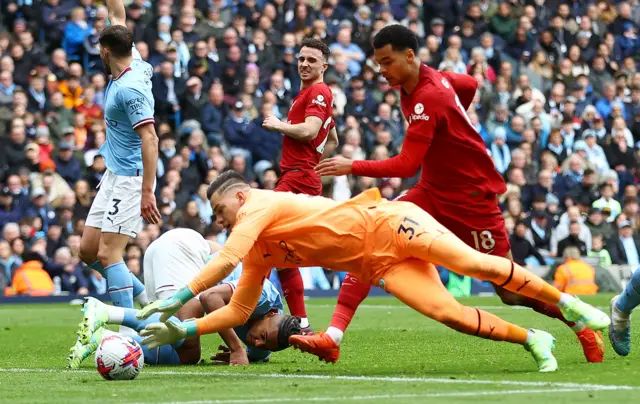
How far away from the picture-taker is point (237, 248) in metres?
8.27

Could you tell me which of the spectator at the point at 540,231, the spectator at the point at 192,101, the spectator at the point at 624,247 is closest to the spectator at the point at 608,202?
the spectator at the point at 624,247

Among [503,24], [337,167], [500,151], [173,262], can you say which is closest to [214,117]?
[500,151]

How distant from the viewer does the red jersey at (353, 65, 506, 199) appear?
29.1ft

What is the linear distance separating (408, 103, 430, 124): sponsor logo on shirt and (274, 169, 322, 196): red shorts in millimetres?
2835

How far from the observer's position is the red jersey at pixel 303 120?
11594mm

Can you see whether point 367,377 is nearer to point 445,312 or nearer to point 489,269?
point 445,312

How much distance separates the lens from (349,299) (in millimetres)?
9219

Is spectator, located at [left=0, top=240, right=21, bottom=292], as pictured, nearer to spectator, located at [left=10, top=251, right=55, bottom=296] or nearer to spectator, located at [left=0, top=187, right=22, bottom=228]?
spectator, located at [left=10, top=251, right=55, bottom=296]

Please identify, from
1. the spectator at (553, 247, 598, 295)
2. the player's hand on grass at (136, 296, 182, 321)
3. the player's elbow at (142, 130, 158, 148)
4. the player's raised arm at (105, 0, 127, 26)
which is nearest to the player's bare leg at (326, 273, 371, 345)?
the player's hand on grass at (136, 296, 182, 321)

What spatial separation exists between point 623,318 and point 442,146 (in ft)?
6.34

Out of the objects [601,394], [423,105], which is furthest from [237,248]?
[601,394]

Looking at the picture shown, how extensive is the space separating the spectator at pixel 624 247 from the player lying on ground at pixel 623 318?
14365 mm

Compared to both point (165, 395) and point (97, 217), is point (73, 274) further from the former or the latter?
point (165, 395)

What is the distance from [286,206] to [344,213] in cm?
38
